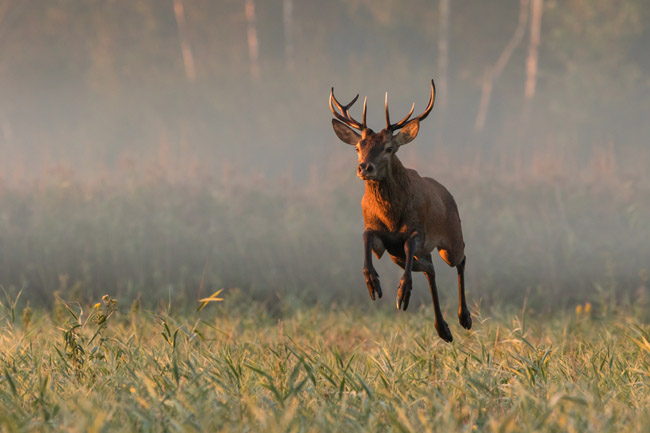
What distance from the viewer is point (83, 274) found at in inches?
400

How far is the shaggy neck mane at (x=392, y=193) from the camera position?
12.3 feet

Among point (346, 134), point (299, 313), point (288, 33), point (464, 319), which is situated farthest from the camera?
point (288, 33)

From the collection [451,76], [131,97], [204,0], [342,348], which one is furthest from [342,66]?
[342,348]

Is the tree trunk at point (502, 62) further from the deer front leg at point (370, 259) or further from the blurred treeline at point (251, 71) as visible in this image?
the deer front leg at point (370, 259)

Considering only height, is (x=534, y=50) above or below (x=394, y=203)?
below

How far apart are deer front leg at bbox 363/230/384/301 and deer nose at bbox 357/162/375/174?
349 millimetres

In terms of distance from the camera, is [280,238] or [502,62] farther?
[502,62]

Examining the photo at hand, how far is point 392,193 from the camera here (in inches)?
147

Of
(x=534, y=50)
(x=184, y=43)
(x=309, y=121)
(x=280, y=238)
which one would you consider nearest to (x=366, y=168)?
(x=280, y=238)

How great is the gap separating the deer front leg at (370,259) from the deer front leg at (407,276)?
0.11 m

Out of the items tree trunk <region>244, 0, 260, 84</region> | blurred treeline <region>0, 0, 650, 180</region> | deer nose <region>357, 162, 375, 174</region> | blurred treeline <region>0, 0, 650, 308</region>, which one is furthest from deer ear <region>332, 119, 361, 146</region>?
tree trunk <region>244, 0, 260, 84</region>

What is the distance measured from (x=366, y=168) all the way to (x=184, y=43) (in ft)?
95.9

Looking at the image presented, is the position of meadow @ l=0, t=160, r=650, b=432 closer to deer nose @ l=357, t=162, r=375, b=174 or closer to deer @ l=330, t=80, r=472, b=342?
deer @ l=330, t=80, r=472, b=342

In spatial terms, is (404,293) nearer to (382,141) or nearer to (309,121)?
(382,141)
